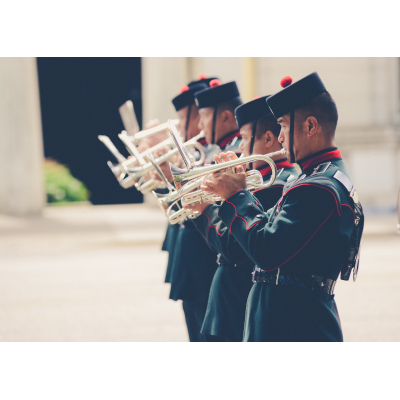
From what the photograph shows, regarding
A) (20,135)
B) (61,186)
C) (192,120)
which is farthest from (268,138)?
(61,186)

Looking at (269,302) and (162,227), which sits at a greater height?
(269,302)

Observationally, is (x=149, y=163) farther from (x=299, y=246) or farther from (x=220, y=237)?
(x=299, y=246)

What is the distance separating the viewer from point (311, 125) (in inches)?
89.2

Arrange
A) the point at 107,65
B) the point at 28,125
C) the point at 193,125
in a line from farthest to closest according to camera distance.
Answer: the point at 107,65, the point at 28,125, the point at 193,125

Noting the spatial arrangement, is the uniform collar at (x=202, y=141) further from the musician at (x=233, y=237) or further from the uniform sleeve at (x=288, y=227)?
the uniform sleeve at (x=288, y=227)

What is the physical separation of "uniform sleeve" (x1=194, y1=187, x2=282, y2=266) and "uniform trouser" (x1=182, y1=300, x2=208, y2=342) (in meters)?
1.06

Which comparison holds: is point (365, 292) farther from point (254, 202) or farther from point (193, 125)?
point (254, 202)

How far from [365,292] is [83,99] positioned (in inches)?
663

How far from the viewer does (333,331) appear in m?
2.30

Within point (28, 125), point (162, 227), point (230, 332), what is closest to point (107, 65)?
point (28, 125)

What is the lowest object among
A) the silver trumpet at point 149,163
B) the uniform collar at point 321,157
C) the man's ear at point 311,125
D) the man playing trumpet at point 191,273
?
the man playing trumpet at point 191,273

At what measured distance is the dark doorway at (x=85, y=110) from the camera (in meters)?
21.3

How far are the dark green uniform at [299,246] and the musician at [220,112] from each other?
4.06ft

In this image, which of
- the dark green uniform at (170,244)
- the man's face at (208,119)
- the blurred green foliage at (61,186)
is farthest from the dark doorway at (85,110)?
the man's face at (208,119)
